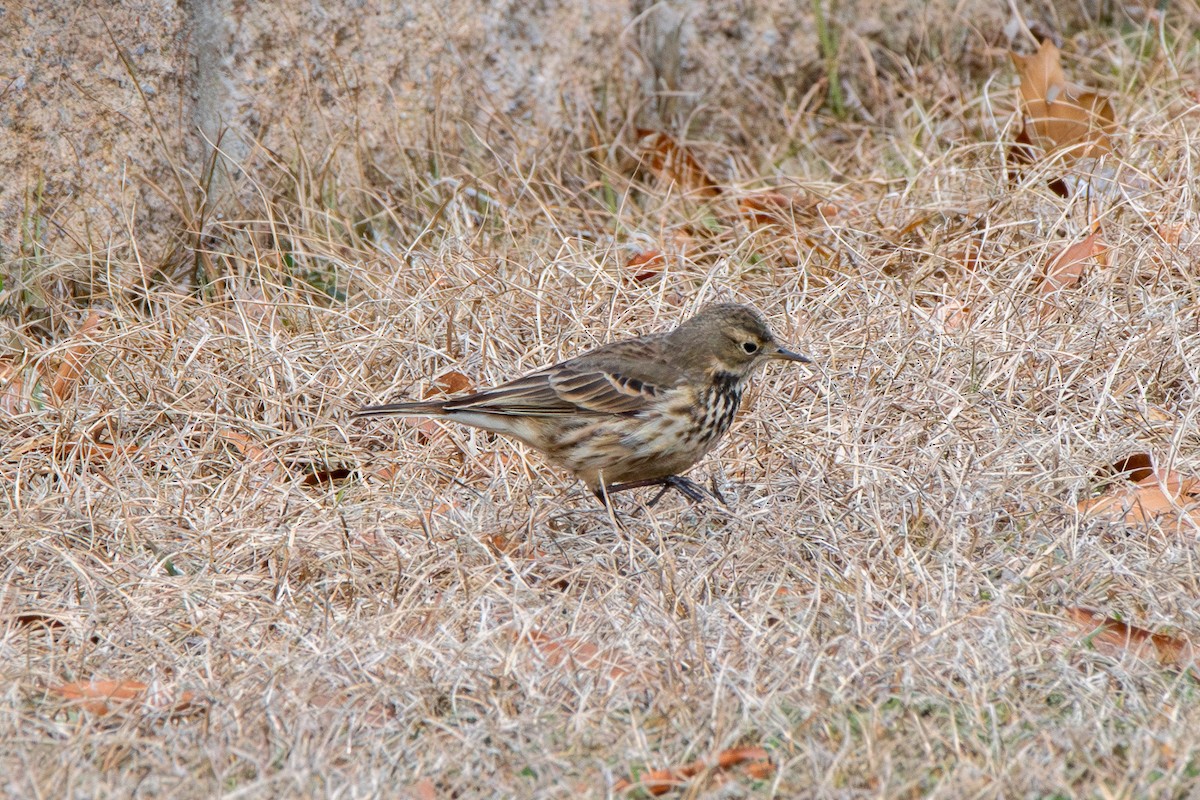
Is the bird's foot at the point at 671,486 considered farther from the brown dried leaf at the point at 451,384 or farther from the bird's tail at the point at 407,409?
the brown dried leaf at the point at 451,384

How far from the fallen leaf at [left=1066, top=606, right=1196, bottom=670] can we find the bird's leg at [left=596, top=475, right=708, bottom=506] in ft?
3.96

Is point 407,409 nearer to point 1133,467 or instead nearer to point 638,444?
point 638,444

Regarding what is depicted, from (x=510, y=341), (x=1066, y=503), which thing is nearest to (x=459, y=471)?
(x=510, y=341)

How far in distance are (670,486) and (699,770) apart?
1545 millimetres

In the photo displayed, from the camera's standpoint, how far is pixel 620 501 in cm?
475

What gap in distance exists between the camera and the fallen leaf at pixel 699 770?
3.04 m

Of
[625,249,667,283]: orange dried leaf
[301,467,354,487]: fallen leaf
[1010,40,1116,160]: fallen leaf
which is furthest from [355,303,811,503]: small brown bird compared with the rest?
[1010,40,1116,160]: fallen leaf

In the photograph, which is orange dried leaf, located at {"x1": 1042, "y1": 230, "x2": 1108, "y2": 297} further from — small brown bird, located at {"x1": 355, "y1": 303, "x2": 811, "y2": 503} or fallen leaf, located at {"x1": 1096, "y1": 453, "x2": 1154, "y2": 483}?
small brown bird, located at {"x1": 355, "y1": 303, "x2": 811, "y2": 503}

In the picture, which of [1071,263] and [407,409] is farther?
[1071,263]

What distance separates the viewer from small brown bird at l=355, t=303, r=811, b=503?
4.36 m

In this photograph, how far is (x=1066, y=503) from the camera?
4184 mm

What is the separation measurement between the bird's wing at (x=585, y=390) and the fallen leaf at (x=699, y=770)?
1.47m

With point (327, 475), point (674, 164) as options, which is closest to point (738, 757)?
point (327, 475)

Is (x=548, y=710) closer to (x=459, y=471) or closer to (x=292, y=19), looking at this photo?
(x=459, y=471)
